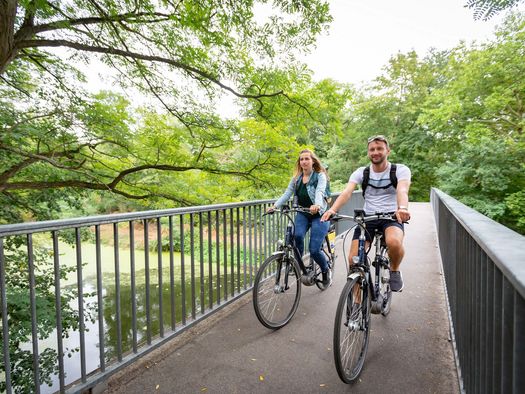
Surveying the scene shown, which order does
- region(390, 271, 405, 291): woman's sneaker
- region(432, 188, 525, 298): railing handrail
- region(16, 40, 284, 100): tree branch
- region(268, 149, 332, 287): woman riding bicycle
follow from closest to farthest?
region(432, 188, 525, 298): railing handrail < region(390, 271, 405, 291): woman's sneaker < region(268, 149, 332, 287): woman riding bicycle < region(16, 40, 284, 100): tree branch

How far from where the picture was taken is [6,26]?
4.07 metres

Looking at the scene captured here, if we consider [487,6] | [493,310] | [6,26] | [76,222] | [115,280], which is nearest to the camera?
[493,310]

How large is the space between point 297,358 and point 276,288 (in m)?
0.79

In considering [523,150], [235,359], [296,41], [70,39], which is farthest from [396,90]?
[235,359]

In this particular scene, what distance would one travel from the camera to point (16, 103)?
5656 millimetres

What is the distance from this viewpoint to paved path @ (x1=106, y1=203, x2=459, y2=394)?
2.38 meters

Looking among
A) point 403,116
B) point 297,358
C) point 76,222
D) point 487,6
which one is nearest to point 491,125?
point 403,116

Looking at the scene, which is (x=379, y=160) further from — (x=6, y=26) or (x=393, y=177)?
(x=6, y=26)

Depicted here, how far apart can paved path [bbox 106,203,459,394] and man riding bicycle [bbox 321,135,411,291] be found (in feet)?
2.09

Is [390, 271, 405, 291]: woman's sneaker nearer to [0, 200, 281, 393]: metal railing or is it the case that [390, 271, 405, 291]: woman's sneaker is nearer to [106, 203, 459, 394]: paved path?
[106, 203, 459, 394]: paved path

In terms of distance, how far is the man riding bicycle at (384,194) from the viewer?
2891 millimetres

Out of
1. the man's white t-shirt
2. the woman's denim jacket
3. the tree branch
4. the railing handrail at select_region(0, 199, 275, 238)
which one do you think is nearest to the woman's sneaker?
the man's white t-shirt

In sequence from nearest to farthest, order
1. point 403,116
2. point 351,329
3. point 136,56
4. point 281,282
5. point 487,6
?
1. point 487,6
2. point 351,329
3. point 281,282
4. point 136,56
5. point 403,116

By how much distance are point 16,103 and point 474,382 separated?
24.5 feet
